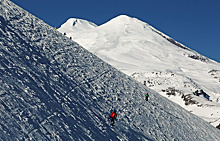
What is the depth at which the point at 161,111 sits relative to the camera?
26.8 metres

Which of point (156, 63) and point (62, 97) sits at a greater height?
point (156, 63)

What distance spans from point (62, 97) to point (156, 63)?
111 metres

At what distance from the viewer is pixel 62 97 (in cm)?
1686

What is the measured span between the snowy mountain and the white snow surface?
32.1 metres

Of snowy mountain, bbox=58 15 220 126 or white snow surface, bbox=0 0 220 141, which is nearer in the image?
white snow surface, bbox=0 0 220 141

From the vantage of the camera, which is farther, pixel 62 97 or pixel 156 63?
pixel 156 63

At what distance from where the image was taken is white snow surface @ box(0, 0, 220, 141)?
1285cm

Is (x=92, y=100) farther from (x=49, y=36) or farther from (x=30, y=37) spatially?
(x=49, y=36)

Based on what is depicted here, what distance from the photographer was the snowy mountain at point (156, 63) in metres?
72.2

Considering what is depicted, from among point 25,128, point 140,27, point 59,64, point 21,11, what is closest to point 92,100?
point 59,64

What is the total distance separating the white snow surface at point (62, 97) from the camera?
12852 mm

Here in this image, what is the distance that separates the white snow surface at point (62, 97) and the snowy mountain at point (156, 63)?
32143 millimetres

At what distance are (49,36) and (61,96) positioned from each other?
12.7 metres

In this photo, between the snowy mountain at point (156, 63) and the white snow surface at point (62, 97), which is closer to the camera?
the white snow surface at point (62, 97)
